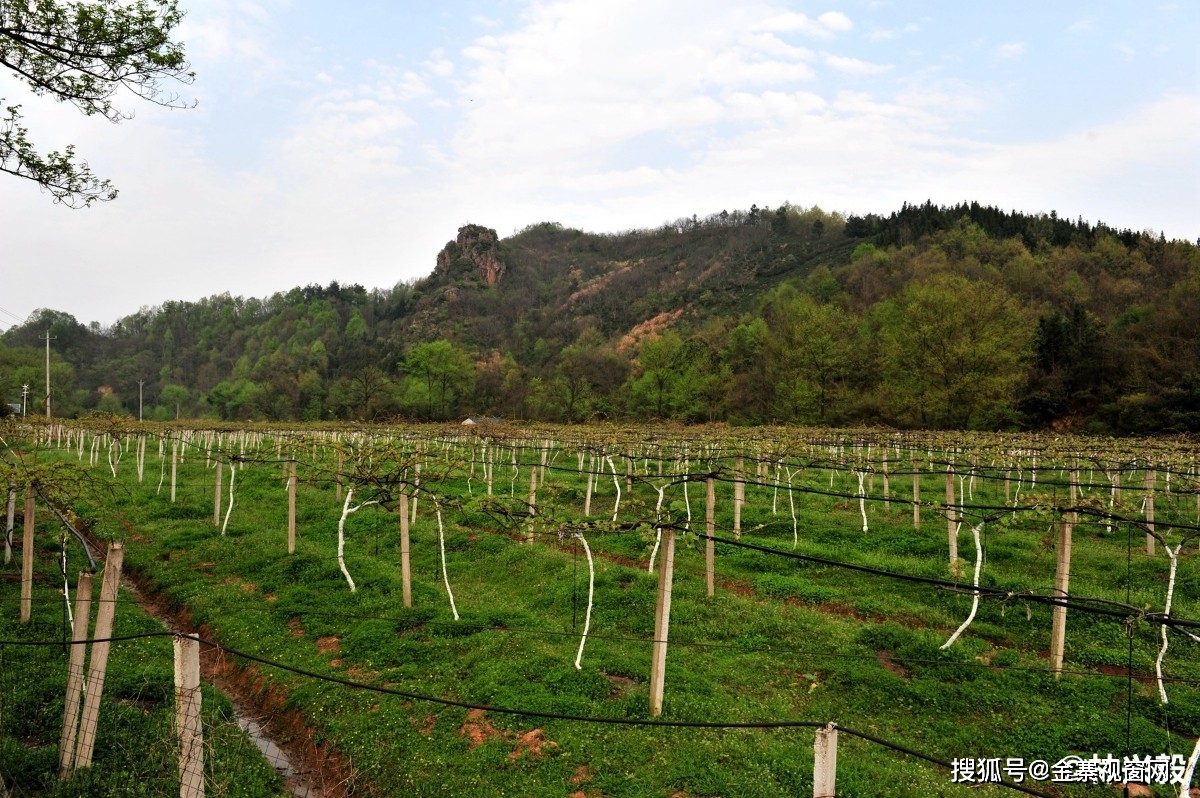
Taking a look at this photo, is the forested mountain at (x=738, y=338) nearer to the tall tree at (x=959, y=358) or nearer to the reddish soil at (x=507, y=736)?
the tall tree at (x=959, y=358)

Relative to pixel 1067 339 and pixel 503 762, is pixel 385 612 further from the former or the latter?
pixel 1067 339

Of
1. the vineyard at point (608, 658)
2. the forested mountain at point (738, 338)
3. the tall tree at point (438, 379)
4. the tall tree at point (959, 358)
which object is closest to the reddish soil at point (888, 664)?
the vineyard at point (608, 658)

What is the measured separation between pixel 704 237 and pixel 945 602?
555ft

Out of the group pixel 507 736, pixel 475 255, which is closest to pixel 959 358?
pixel 507 736

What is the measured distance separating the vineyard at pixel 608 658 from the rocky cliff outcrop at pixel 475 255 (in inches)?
5950

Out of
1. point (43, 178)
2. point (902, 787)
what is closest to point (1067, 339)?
point (902, 787)

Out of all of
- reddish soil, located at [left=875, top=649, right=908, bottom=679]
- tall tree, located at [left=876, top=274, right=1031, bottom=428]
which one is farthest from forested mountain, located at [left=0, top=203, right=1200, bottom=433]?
reddish soil, located at [left=875, top=649, right=908, bottom=679]

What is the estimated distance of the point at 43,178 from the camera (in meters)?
10.1

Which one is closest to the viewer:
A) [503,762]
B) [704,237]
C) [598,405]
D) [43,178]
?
[503,762]

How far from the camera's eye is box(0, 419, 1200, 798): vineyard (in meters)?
6.56

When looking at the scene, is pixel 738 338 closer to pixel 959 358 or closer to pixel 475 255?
pixel 959 358

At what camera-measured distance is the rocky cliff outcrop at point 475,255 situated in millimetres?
163000

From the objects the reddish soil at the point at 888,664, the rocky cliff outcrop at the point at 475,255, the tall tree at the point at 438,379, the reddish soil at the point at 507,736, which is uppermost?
the rocky cliff outcrop at the point at 475,255

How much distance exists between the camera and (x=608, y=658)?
9.25 metres
